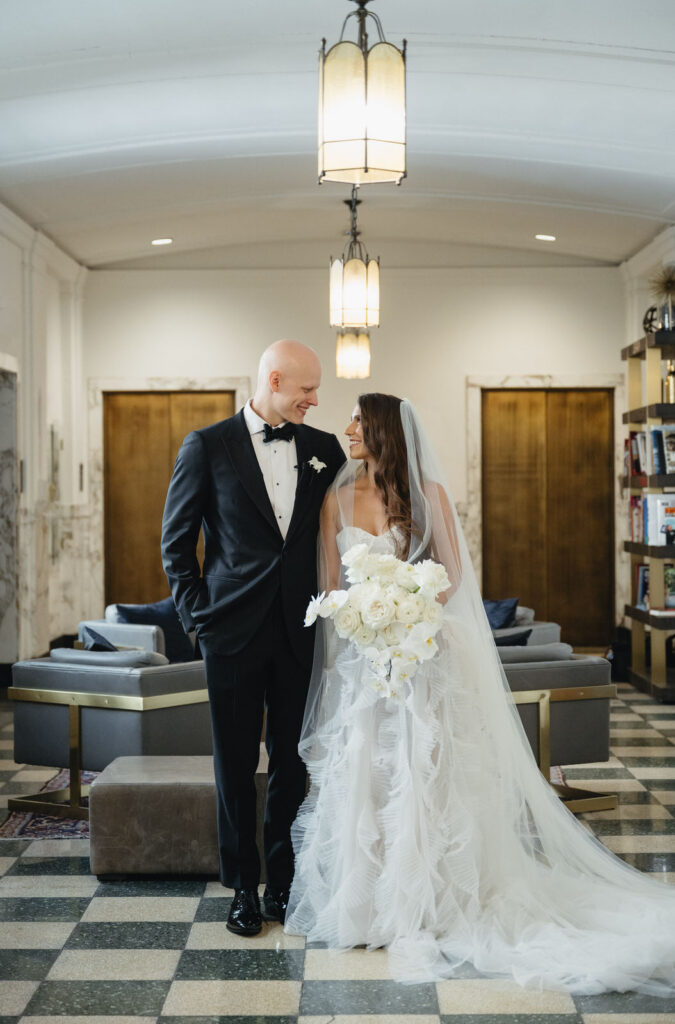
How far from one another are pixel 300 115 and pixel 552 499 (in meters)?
5.22

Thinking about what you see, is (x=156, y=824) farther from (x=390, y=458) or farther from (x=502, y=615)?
(x=502, y=615)

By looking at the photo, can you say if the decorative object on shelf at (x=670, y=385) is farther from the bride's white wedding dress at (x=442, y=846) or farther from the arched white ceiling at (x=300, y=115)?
the bride's white wedding dress at (x=442, y=846)

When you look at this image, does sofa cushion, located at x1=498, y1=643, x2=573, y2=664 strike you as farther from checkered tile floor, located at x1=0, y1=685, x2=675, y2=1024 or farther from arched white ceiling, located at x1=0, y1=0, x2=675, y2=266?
arched white ceiling, located at x1=0, y1=0, x2=675, y2=266

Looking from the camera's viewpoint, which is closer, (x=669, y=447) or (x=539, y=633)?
(x=539, y=633)

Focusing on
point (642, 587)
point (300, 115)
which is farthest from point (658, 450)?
point (300, 115)

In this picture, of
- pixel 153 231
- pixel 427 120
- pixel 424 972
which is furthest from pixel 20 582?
pixel 424 972

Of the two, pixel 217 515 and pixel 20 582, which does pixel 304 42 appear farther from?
pixel 20 582

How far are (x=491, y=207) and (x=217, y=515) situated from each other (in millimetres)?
5746

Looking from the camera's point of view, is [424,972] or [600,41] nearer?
[424,972]

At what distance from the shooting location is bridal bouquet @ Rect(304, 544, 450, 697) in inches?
138

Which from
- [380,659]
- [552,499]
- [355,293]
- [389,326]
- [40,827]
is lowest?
[40,827]

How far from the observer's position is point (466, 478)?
10.8 metres

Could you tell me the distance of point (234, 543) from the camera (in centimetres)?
365

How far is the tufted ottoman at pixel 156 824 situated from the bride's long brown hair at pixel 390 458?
1180 millimetres
